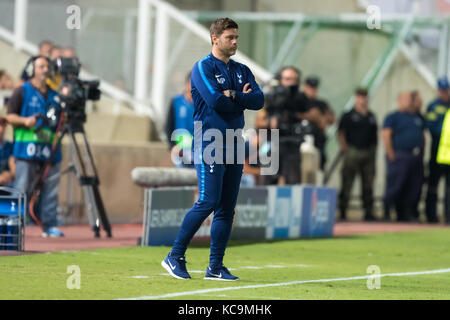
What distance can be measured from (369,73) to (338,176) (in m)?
2.23

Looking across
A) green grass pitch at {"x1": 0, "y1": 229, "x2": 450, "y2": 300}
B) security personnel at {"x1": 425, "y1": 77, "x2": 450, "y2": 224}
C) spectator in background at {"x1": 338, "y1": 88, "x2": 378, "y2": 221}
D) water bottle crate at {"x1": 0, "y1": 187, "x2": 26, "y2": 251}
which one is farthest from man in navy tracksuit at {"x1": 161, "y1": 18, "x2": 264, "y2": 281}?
security personnel at {"x1": 425, "y1": 77, "x2": 450, "y2": 224}

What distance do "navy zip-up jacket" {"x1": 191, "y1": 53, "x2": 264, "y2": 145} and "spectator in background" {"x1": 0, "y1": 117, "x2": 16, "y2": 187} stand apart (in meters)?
7.02

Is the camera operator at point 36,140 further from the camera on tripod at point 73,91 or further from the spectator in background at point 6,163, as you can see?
the spectator in background at point 6,163

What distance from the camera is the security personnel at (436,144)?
20578 millimetres

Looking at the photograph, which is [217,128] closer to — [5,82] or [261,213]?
[261,213]

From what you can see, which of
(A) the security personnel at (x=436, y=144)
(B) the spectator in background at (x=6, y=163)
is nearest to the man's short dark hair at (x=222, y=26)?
(B) the spectator in background at (x=6, y=163)

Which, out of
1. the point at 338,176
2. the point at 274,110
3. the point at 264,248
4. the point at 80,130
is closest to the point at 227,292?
the point at 264,248

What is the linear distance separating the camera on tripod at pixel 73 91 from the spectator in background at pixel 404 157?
828 centimetres

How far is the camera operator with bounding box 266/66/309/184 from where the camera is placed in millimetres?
16625

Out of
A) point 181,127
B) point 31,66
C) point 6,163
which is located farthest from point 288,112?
point 31,66

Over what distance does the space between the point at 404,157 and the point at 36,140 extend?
9.04m

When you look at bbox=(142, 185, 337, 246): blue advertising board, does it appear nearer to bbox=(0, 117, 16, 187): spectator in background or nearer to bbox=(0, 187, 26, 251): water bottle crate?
bbox=(0, 187, 26, 251): water bottle crate
